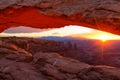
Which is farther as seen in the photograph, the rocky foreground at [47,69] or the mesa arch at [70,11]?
the rocky foreground at [47,69]

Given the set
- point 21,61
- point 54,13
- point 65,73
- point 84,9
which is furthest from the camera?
point 21,61

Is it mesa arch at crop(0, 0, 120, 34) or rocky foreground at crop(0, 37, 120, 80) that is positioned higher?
mesa arch at crop(0, 0, 120, 34)

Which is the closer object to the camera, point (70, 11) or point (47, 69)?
point (70, 11)

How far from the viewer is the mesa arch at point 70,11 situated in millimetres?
7867

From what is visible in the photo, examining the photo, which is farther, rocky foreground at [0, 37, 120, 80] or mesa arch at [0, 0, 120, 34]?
rocky foreground at [0, 37, 120, 80]

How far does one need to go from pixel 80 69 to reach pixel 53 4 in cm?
342

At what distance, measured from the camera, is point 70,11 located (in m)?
8.36

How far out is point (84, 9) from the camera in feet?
26.7

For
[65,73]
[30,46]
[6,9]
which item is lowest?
[65,73]

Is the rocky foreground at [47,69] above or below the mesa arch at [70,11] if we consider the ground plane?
below

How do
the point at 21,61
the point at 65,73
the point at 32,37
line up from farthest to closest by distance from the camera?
1. the point at 32,37
2. the point at 21,61
3. the point at 65,73

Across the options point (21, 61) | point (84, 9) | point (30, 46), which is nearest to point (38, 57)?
point (21, 61)

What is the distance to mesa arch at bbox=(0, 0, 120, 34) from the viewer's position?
787 cm

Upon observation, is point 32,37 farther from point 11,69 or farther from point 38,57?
point 11,69
